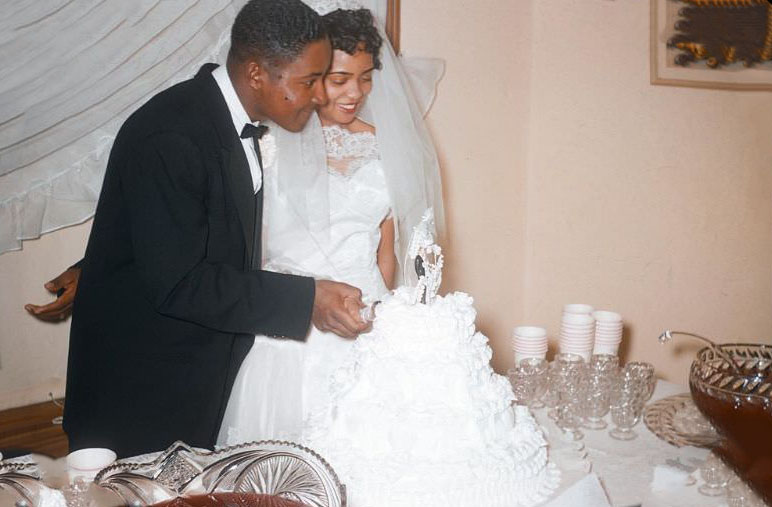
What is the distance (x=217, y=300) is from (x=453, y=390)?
2.16 feet

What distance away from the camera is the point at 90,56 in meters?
1.57

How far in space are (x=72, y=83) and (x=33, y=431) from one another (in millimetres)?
754

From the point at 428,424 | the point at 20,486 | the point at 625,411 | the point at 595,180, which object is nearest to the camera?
the point at 20,486

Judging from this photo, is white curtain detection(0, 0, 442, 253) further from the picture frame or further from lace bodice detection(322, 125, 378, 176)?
the picture frame

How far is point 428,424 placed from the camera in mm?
1090

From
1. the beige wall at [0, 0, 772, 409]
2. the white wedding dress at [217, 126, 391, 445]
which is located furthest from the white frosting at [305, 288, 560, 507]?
the beige wall at [0, 0, 772, 409]

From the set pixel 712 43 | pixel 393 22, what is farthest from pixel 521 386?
pixel 712 43

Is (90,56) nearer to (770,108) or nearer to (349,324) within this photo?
(349,324)

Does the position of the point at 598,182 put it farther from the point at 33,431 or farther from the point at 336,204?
the point at 33,431

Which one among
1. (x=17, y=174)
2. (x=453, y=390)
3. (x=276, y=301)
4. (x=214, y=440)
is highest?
(x=17, y=174)

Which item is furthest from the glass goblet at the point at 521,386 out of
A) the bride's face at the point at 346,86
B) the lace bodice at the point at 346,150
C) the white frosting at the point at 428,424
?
the bride's face at the point at 346,86

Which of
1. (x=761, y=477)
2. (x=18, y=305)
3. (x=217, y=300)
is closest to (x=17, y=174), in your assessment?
(x=18, y=305)

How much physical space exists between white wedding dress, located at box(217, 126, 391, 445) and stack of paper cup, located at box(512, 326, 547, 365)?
1.36 ft

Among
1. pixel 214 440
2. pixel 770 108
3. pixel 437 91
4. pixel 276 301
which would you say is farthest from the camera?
pixel 770 108
